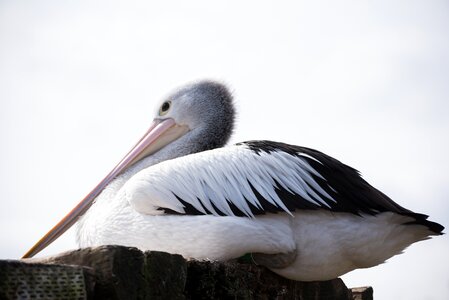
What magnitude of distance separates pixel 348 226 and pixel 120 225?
1.44 meters

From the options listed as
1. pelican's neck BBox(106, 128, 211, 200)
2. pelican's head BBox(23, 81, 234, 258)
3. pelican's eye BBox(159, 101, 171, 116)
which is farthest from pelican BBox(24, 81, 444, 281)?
pelican's eye BBox(159, 101, 171, 116)

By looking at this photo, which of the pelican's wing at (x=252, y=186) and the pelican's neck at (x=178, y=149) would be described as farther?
the pelican's neck at (x=178, y=149)

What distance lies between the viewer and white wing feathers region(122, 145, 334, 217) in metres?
3.69

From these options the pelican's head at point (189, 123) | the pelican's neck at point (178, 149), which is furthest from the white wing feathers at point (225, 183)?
the pelican's head at point (189, 123)

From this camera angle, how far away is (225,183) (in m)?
3.79

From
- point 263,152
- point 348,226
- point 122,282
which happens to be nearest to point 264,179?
point 263,152

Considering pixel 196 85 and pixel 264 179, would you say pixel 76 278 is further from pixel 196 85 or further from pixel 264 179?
pixel 196 85

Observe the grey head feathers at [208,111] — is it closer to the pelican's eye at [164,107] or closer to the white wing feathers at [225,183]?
the pelican's eye at [164,107]

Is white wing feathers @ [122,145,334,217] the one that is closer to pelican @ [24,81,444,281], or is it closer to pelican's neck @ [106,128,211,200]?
pelican @ [24,81,444,281]

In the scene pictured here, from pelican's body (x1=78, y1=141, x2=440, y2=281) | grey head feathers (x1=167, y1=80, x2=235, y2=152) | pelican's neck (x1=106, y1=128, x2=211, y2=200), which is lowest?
pelican's body (x1=78, y1=141, x2=440, y2=281)

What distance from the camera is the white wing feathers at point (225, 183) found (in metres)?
3.69

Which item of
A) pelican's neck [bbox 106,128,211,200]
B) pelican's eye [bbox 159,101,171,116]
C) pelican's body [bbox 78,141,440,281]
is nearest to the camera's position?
→ pelican's body [bbox 78,141,440,281]

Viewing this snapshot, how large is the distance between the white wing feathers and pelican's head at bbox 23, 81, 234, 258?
1248 mm

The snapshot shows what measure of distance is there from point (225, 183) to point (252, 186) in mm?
167
